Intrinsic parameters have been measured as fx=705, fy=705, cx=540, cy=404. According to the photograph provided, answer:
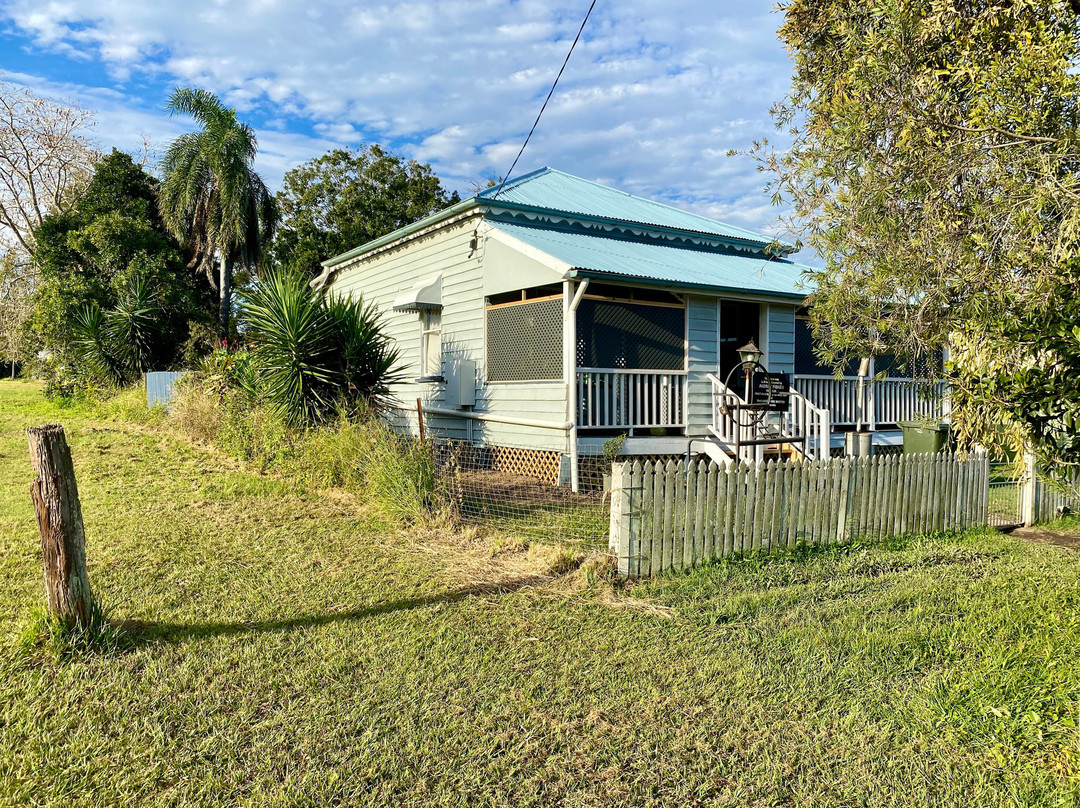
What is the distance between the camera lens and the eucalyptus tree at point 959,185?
4074 mm

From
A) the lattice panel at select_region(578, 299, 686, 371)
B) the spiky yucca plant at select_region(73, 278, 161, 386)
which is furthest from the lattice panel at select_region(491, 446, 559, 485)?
the spiky yucca plant at select_region(73, 278, 161, 386)

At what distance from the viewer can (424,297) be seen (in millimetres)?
13445

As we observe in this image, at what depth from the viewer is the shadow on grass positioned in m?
4.56

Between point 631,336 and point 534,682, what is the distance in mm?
8021

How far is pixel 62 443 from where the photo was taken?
4344 millimetres

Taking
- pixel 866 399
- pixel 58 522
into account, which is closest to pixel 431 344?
pixel 866 399

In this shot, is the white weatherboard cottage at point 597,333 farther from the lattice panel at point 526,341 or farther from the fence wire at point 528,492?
the fence wire at point 528,492

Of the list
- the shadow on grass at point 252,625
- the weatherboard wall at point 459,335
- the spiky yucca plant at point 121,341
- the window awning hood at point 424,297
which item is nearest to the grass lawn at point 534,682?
the shadow on grass at point 252,625

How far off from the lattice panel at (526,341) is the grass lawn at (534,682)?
4842 millimetres

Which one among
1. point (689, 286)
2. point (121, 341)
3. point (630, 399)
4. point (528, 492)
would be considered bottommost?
point (528, 492)

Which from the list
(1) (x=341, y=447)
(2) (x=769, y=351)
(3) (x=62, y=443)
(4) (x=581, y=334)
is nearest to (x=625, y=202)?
(2) (x=769, y=351)

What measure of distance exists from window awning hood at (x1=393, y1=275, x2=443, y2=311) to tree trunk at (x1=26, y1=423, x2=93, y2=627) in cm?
926

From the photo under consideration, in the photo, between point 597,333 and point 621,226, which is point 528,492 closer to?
point 597,333

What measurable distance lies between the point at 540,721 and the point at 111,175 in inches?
1138
